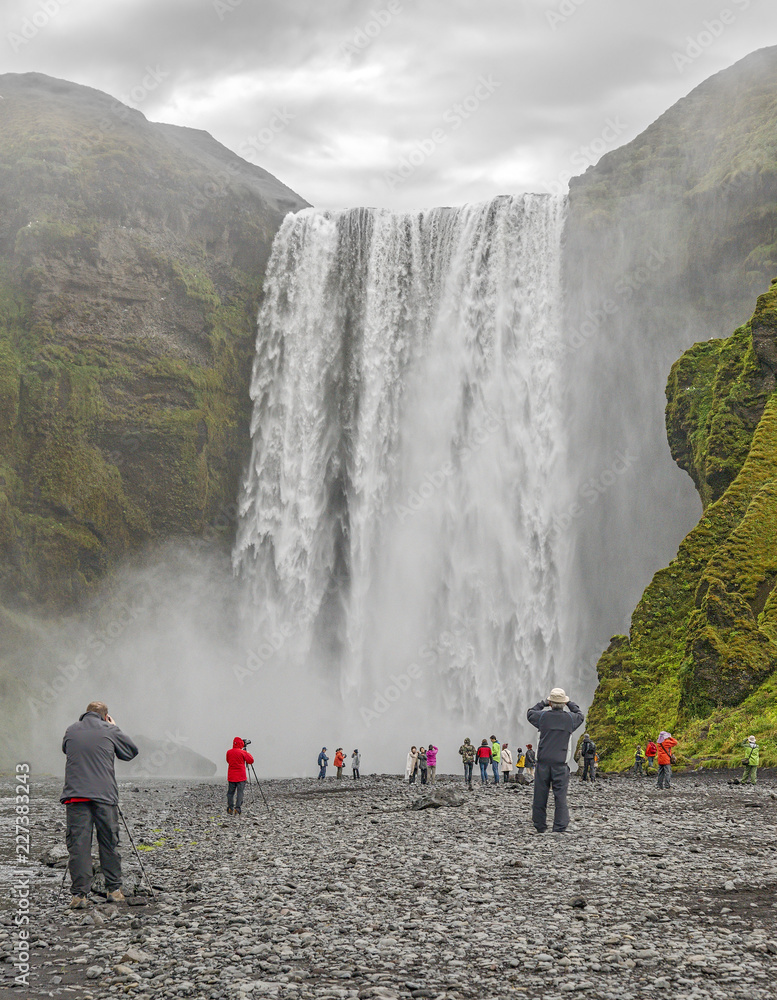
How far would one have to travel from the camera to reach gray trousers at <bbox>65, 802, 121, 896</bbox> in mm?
9836

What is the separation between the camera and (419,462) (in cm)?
4997

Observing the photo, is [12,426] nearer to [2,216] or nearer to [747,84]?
[2,216]

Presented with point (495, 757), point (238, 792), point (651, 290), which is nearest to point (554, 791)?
point (238, 792)

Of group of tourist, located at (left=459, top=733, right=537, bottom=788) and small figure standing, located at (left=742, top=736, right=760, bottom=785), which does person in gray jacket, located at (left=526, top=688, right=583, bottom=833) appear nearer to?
small figure standing, located at (left=742, top=736, right=760, bottom=785)

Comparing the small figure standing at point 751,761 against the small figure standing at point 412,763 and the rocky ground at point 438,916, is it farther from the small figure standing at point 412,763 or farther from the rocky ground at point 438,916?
the small figure standing at point 412,763

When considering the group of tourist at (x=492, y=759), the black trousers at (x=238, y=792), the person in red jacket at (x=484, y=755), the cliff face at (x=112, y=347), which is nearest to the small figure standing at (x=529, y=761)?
the group of tourist at (x=492, y=759)

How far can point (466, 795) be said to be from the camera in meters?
22.3

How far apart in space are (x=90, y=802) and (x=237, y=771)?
34.8 ft

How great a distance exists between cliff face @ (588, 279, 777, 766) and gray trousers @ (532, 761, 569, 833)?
10220mm

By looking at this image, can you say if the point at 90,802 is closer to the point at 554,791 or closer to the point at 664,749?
the point at 554,791

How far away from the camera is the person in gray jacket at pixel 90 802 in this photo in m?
9.87

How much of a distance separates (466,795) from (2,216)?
1887 inches

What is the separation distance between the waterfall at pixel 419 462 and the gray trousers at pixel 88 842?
3498 centimetres

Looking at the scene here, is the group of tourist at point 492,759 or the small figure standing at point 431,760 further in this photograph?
the small figure standing at point 431,760
